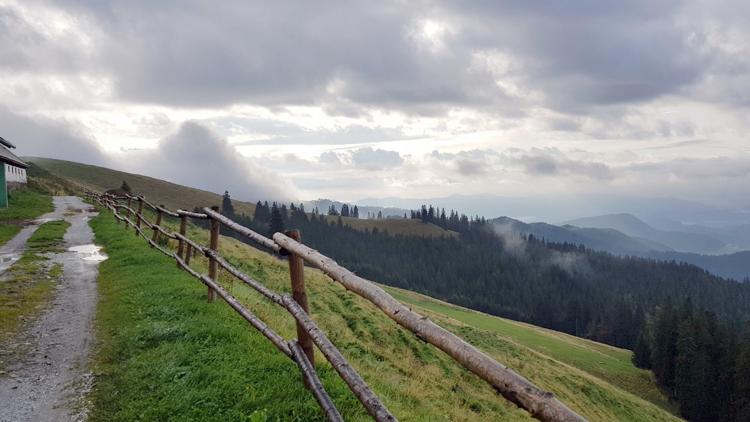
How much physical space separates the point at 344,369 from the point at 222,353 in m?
3.21

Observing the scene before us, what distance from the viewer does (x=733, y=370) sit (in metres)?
68.1

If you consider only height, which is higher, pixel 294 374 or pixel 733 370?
pixel 294 374

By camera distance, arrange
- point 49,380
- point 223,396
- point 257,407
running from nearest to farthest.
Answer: point 257,407 < point 223,396 < point 49,380

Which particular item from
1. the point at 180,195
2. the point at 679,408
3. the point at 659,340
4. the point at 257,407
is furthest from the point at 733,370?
the point at 180,195

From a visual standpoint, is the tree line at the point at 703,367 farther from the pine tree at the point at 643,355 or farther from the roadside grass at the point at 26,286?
the roadside grass at the point at 26,286

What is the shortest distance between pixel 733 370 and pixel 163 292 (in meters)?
83.5

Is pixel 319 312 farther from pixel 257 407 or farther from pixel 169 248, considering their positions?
pixel 257 407

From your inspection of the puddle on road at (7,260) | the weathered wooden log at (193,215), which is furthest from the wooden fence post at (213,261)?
the puddle on road at (7,260)

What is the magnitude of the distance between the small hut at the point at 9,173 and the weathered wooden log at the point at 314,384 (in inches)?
1731

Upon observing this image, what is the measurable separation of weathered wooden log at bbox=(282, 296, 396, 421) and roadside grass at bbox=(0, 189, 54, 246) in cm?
2276

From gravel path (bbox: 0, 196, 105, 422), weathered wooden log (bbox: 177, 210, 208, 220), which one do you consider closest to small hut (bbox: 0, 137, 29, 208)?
gravel path (bbox: 0, 196, 105, 422)

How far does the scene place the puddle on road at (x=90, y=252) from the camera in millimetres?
18938

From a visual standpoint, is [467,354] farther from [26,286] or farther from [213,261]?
[26,286]

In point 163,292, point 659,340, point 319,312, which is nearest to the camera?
point 163,292
